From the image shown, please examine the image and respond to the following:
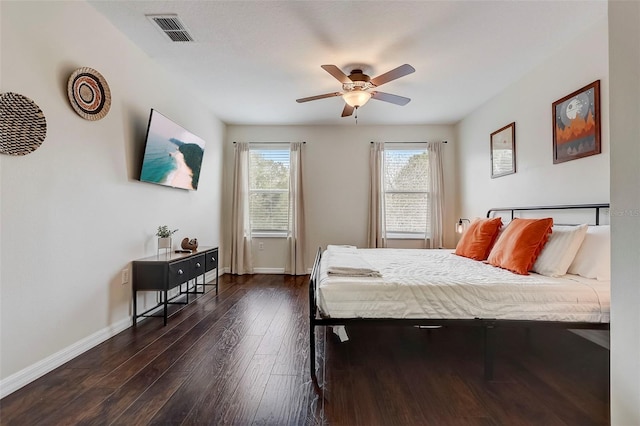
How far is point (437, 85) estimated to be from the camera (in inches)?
142

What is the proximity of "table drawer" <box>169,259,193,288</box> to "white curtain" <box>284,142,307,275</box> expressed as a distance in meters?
2.13

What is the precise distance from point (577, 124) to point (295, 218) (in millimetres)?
3828

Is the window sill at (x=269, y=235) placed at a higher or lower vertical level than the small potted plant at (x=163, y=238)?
lower

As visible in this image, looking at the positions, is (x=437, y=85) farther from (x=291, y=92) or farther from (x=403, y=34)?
(x=291, y=92)

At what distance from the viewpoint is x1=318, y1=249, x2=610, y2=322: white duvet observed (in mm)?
1934

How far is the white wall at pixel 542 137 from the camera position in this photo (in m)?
2.39

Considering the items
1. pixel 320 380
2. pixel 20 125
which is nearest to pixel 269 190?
pixel 20 125

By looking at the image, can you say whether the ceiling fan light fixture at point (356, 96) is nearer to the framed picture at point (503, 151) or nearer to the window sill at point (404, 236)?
the framed picture at point (503, 151)

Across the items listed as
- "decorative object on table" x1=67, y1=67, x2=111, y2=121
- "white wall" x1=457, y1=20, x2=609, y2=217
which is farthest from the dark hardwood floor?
"decorative object on table" x1=67, y1=67, x2=111, y2=121

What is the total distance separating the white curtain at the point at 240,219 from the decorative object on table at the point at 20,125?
3.28m

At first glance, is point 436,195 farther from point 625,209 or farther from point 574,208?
point 625,209

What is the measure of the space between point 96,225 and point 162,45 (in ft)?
5.90

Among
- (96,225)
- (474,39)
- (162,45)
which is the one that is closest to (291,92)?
(162,45)

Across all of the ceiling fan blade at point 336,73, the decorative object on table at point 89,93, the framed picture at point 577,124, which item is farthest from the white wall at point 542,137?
the decorative object on table at point 89,93
